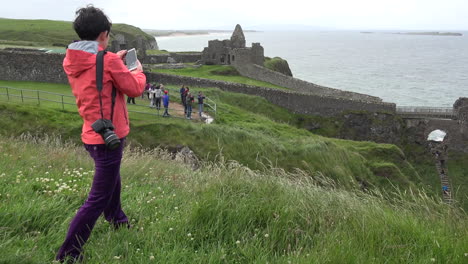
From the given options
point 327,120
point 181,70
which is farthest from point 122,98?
point 181,70

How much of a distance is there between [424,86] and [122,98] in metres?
92.6

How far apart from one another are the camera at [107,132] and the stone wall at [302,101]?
30.2 m

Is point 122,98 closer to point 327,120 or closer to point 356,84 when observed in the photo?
point 327,120

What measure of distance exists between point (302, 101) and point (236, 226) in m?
31.6

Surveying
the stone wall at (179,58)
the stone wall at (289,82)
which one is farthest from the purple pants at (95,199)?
the stone wall at (179,58)

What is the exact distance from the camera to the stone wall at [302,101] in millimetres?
34406

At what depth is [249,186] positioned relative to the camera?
5.20 meters

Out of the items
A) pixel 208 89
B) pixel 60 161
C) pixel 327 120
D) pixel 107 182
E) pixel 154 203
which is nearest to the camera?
pixel 107 182

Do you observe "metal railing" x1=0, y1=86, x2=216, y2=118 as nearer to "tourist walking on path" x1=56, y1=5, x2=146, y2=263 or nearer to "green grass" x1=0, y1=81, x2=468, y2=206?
"green grass" x1=0, y1=81, x2=468, y2=206

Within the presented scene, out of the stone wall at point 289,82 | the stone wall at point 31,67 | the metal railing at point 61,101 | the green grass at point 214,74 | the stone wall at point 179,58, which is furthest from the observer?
the stone wall at point 179,58

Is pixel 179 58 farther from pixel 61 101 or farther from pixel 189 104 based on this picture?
pixel 189 104

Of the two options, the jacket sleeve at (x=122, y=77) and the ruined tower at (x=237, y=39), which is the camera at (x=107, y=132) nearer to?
the jacket sleeve at (x=122, y=77)

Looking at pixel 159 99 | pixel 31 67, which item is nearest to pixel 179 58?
pixel 31 67

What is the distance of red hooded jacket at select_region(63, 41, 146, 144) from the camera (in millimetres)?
3820
